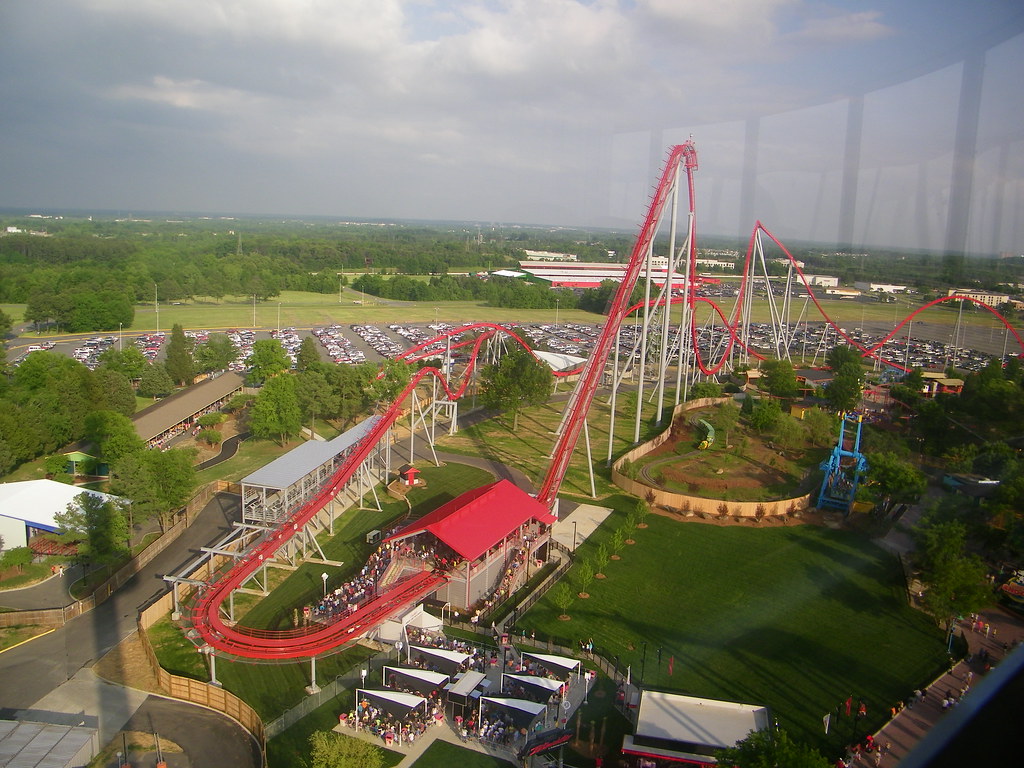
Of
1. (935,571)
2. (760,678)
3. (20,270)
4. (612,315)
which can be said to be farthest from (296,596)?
(20,270)

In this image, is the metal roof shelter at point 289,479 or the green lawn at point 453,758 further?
the metal roof shelter at point 289,479

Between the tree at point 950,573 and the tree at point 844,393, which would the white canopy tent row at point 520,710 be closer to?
the tree at point 950,573

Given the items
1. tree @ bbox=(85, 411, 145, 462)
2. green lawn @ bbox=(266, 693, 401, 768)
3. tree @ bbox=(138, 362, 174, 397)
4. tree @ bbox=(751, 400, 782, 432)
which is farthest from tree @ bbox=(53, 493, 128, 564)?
tree @ bbox=(751, 400, 782, 432)

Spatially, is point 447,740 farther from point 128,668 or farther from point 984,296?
point 984,296

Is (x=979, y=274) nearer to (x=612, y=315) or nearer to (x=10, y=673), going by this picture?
(x=612, y=315)


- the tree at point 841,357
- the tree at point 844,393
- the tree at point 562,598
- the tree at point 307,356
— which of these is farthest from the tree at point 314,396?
the tree at point 841,357

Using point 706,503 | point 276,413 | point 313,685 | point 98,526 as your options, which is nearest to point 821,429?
point 706,503
